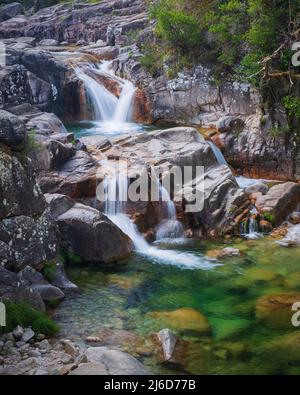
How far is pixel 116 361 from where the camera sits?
291 inches

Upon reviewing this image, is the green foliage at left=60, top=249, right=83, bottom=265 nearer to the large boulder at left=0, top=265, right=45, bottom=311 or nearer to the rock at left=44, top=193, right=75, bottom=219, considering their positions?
the rock at left=44, top=193, right=75, bottom=219

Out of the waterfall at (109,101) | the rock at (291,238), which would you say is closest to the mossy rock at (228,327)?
the rock at (291,238)

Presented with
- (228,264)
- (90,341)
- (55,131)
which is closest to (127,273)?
(228,264)

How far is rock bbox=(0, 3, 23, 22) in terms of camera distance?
42.9 m

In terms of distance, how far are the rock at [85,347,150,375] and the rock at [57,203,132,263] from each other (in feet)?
15.1

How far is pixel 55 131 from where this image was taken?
1828 centimetres

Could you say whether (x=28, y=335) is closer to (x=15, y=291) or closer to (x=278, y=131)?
(x=15, y=291)

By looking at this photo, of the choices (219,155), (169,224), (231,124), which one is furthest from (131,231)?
(231,124)

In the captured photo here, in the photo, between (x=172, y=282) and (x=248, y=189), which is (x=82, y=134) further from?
(x=172, y=282)

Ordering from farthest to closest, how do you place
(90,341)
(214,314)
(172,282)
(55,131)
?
(55,131)
(172,282)
(214,314)
(90,341)

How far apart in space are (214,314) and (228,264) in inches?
106

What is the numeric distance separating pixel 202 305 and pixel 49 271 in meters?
3.44

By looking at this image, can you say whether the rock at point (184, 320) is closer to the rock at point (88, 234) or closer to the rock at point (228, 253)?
the rock at point (88, 234)

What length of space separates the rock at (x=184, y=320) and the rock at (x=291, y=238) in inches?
193
